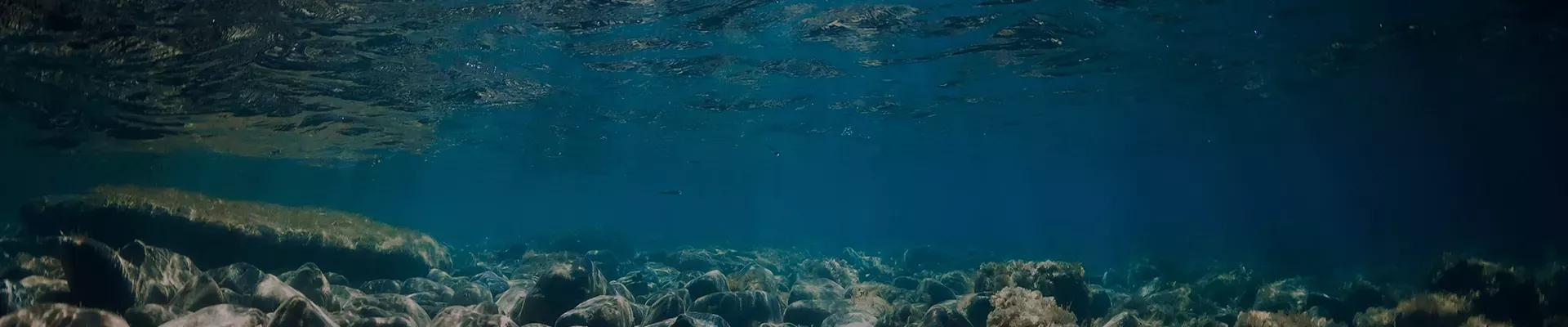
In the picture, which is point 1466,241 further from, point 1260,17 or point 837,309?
point 837,309

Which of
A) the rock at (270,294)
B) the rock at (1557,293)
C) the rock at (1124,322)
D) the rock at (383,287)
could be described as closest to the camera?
the rock at (270,294)

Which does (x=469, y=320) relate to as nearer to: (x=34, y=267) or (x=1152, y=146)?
(x=34, y=267)

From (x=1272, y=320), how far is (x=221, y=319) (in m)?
10.6

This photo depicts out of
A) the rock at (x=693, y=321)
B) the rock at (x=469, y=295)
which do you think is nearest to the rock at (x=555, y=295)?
the rock at (x=693, y=321)

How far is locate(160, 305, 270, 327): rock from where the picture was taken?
6.13m

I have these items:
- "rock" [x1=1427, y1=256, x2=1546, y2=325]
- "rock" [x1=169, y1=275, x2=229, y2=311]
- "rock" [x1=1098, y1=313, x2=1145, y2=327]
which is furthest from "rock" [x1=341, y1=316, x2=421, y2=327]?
"rock" [x1=1427, y1=256, x2=1546, y2=325]

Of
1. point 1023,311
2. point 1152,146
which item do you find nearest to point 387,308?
point 1023,311

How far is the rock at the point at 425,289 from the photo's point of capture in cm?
1129

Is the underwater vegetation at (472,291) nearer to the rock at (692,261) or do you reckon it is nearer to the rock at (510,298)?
the rock at (510,298)

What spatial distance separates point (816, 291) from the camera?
13461 mm

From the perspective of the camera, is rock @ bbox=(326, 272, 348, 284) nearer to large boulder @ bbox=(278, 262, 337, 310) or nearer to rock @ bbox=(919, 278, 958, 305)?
large boulder @ bbox=(278, 262, 337, 310)

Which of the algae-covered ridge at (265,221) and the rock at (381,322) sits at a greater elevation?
the rock at (381,322)

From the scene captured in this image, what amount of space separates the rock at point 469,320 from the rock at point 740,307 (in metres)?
A: 3.03

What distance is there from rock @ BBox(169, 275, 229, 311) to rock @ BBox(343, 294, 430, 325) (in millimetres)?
1272
